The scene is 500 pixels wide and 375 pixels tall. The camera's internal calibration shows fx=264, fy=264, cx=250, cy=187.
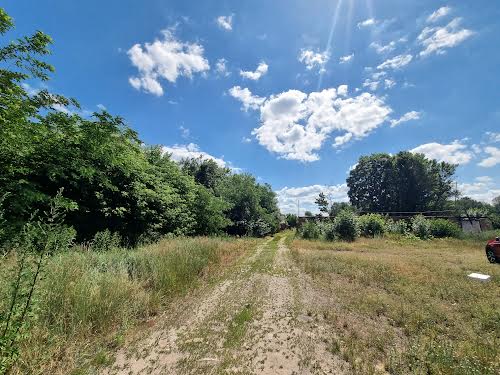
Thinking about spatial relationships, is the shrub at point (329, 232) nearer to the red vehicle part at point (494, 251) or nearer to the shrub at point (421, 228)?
the shrub at point (421, 228)

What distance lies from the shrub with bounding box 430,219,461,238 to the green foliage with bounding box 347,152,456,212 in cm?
3217

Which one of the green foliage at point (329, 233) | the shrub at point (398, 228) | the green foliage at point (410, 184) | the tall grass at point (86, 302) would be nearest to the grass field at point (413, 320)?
the tall grass at point (86, 302)

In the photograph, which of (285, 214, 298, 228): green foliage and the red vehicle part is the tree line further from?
(285, 214, 298, 228): green foliage

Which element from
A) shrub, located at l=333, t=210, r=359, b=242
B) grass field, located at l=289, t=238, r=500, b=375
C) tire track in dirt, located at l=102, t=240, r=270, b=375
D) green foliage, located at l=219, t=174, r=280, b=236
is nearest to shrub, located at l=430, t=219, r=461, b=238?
shrub, located at l=333, t=210, r=359, b=242

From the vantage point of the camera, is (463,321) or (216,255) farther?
(216,255)

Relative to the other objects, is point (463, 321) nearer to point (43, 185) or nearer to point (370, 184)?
point (43, 185)

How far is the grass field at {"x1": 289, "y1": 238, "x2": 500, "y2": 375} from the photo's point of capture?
11.6 feet

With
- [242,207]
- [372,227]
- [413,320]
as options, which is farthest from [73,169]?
[372,227]

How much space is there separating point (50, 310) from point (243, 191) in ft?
84.7

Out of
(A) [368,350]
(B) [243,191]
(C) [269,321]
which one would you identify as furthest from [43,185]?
(B) [243,191]

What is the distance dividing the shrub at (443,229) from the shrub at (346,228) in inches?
336

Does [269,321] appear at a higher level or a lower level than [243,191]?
lower

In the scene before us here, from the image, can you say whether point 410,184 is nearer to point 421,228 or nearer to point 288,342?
point 421,228

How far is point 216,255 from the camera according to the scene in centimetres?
1129
